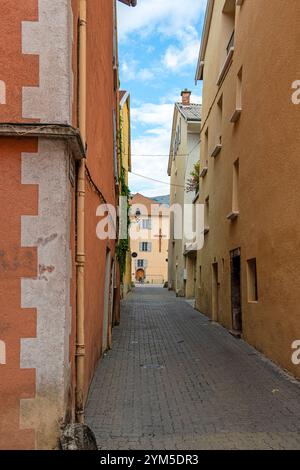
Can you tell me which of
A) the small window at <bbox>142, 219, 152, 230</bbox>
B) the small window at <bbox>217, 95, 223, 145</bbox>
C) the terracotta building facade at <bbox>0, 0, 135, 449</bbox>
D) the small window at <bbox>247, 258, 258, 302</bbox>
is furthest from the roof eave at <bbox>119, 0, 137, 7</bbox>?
the small window at <bbox>142, 219, 152, 230</bbox>

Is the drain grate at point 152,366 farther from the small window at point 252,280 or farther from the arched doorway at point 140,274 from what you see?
the arched doorway at point 140,274

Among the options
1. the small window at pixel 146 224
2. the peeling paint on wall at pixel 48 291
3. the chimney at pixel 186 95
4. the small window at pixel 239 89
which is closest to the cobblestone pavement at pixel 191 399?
the peeling paint on wall at pixel 48 291

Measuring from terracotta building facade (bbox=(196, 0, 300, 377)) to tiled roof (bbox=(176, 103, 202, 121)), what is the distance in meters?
10.1

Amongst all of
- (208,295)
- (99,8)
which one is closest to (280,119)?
(99,8)

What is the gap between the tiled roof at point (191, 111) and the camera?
26.9 m

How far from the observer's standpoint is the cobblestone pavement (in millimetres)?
5094

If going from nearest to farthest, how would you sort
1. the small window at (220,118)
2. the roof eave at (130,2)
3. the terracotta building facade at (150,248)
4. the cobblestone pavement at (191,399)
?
the cobblestone pavement at (191,399) < the roof eave at (130,2) < the small window at (220,118) < the terracotta building facade at (150,248)

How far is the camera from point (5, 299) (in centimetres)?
425

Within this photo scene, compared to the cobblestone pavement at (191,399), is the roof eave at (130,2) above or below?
above

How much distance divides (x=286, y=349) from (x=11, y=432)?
508 cm

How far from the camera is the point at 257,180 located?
9906 mm

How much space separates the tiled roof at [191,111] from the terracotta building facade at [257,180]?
10.1 meters

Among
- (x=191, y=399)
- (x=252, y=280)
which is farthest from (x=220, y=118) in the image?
(x=191, y=399)
